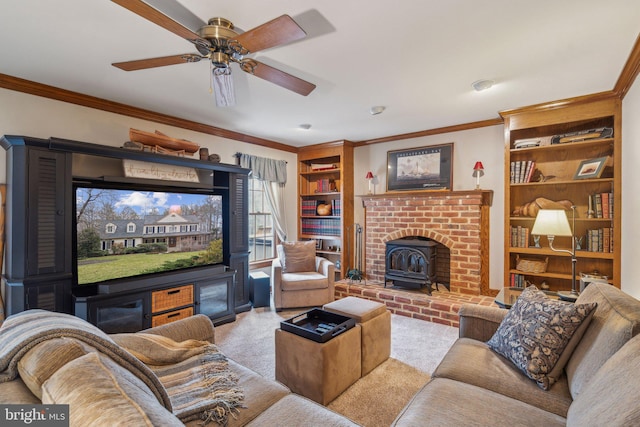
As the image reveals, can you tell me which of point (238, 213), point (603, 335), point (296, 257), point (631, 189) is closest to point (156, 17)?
point (603, 335)

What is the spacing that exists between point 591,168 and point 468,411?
312 centimetres

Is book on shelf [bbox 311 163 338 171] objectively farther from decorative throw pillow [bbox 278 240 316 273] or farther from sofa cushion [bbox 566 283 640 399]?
sofa cushion [bbox 566 283 640 399]

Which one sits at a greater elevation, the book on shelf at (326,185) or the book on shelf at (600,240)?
the book on shelf at (326,185)

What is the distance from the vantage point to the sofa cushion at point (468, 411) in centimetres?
Result: 122

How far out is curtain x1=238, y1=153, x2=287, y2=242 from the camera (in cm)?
466

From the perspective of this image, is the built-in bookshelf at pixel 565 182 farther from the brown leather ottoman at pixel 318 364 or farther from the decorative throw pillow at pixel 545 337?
the brown leather ottoman at pixel 318 364

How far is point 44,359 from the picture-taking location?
85 centimetres

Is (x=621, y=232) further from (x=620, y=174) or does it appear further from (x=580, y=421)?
(x=580, y=421)

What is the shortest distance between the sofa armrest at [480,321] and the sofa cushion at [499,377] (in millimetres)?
194

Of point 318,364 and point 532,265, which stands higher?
point 532,265

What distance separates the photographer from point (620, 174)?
2.85 m

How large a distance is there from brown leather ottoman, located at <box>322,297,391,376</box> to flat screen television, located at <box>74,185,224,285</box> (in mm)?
1804

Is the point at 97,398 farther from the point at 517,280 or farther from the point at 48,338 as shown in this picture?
the point at 517,280

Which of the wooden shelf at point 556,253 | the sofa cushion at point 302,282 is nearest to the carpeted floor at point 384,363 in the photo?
the sofa cushion at point 302,282
